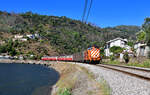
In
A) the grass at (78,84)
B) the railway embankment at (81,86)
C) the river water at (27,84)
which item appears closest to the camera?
the grass at (78,84)

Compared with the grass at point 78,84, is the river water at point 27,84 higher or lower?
lower

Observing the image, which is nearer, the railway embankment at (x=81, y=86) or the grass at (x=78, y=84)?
the grass at (x=78, y=84)

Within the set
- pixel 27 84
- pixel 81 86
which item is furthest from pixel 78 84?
pixel 27 84

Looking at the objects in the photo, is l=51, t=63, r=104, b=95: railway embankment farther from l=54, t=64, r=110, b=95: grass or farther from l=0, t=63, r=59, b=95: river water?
l=0, t=63, r=59, b=95: river water

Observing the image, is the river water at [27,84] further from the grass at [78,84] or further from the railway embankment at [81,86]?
the railway embankment at [81,86]

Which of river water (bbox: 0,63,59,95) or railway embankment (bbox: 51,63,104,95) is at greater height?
railway embankment (bbox: 51,63,104,95)

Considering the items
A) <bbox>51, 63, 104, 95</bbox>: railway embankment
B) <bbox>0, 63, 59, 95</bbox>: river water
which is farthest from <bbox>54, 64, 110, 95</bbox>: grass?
<bbox>0, 63, 59, 95</bbox>: river water

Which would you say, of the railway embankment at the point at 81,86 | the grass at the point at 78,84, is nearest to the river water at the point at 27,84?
the grass at the point at 78,84

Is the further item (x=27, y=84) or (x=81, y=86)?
(x=27, y=84)

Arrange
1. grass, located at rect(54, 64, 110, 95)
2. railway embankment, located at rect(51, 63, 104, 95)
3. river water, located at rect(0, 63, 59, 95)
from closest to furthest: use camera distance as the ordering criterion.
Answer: grass, located at rect(54, 64, 110, 95)
railway embankment, located at rect(51, 63, 104, 95)
river water, located at rect(0, 63, 59, 95)

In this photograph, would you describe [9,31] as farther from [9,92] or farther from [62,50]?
[9,92]

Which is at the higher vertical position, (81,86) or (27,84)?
(81,86)

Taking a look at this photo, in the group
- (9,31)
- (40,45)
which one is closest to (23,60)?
(40,45)

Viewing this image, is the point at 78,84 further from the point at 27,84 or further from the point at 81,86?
the point at 27,84
